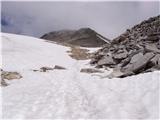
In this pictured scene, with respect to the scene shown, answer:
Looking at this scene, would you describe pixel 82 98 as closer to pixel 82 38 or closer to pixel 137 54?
pixel 137 54

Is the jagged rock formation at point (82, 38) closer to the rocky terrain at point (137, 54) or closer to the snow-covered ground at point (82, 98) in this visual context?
the rocky terrain at point (137, 54)

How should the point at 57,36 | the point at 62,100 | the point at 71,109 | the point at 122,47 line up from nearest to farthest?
1. the point at 71,109
2. the point at 62,100
3. the point at 122,47
4. the point at 57,36

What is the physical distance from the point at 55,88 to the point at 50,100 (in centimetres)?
254

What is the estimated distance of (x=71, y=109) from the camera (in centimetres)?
1201

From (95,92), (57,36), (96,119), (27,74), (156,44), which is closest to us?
(96,119)

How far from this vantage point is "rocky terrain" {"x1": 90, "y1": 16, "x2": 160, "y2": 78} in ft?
63.4

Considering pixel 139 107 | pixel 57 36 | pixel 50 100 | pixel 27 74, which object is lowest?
pixel 57 36

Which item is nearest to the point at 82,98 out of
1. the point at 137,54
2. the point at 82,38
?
the point at 137,54

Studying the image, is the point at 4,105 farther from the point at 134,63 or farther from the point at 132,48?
the point at 132,48

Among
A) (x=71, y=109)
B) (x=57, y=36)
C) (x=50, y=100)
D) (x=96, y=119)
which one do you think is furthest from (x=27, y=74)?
(x=57, y=36)

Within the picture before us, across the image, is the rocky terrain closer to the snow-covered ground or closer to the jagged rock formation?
the snow-covered ground

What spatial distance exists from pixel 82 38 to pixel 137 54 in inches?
2924

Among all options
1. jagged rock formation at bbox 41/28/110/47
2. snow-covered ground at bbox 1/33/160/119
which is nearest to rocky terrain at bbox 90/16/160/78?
snow-covered ground at bbox 1/33/160/119

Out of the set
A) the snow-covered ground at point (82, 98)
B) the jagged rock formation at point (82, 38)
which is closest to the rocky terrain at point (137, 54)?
the snow-covered ground at point (82, 98)
